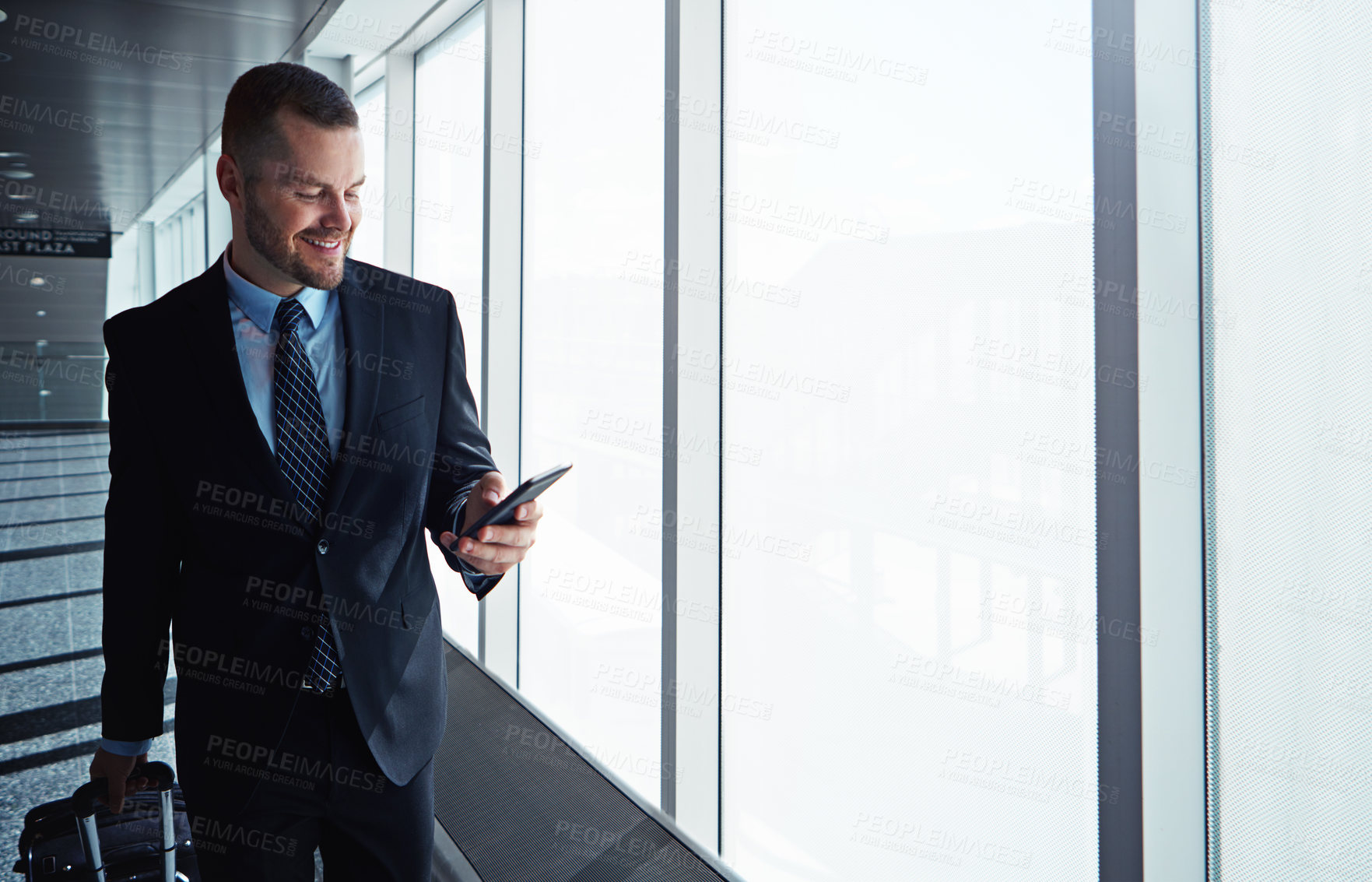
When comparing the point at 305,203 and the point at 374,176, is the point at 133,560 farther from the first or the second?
the point at 374,176

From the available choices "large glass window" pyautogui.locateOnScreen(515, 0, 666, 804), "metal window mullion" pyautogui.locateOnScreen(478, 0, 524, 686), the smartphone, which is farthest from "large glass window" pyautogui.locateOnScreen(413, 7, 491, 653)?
the smartphone

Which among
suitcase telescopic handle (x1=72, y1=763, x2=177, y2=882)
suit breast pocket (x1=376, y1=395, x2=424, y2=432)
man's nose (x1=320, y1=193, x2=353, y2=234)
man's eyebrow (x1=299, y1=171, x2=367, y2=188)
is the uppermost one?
man's eyebrow (x1=299, y1=171, x2=367, y2=188)

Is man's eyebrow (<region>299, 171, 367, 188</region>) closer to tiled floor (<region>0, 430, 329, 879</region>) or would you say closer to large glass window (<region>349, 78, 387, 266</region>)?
tiled floor (<region>0, 430, 329, 879</region>)

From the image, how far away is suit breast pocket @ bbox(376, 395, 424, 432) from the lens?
1.35 meters

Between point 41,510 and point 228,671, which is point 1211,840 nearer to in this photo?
point 228,671

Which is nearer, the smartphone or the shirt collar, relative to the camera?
the smartphone

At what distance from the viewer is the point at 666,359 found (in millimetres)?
2588

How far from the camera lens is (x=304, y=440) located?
131 centimetres

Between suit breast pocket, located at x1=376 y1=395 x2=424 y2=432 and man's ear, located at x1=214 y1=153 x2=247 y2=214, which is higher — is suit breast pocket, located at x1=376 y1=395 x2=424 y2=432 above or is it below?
below

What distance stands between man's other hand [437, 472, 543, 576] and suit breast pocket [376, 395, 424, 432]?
167mm

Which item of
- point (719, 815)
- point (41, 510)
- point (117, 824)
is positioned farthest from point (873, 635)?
A: point (41, 510)

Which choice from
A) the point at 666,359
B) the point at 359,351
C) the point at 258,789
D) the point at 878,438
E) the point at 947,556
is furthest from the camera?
the point at 666,359

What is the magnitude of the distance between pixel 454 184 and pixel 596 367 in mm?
1711

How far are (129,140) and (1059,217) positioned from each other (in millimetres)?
8760
